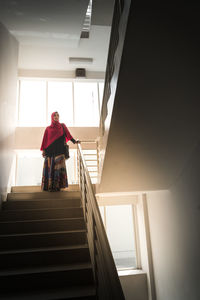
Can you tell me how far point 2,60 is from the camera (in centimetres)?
443

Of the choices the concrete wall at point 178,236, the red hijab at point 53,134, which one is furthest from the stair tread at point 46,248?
the red hijab at point 53,134

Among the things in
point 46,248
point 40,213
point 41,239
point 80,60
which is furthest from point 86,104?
point 46,248

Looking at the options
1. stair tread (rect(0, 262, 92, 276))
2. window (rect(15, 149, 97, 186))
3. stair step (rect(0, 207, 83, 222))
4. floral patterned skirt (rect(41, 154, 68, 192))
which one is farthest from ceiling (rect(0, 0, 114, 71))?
stair tread (rect(0, 262, 92, 276))

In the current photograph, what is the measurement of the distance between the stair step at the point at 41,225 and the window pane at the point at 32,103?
4.03 metres

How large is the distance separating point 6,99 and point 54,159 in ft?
4.79

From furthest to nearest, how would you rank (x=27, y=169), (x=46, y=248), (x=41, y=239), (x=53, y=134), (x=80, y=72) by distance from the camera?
(x=27, y=169) → (x=80, y=72) → (x=53, y=134) → (x=41, y=239) → (x=46, y=248)

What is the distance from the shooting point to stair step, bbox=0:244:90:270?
9.29ft

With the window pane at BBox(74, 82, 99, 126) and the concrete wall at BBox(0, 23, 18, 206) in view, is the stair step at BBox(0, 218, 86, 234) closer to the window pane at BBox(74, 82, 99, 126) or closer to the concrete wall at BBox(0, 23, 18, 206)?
the concrete wall at BBox(0, 23, 18, 206)

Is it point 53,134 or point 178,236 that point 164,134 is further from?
point 53,134

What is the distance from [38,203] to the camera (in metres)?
4.12

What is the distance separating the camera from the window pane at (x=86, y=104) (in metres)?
7.20

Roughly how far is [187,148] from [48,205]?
7.91 feet

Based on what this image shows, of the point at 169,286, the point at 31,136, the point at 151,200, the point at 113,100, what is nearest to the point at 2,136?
the point at 31,136

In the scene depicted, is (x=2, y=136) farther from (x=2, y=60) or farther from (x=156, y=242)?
(x=156, y=242)
